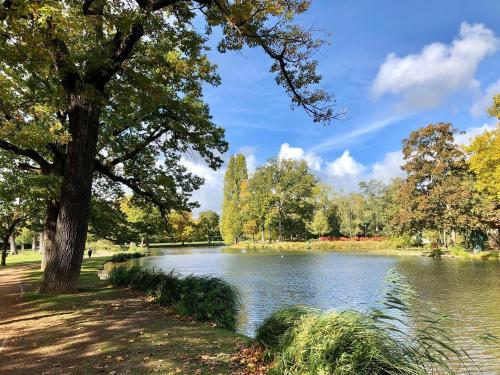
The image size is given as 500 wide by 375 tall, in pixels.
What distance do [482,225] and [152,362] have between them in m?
34.6

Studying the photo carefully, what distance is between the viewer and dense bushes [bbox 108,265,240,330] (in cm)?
811

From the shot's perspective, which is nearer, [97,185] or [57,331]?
[57,331]

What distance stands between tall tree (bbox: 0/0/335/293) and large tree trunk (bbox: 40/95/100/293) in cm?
3

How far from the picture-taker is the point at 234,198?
69.4 metres

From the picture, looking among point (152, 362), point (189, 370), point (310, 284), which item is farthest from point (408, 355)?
point (310, 284)

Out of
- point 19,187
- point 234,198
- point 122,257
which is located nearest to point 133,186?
point 19,187

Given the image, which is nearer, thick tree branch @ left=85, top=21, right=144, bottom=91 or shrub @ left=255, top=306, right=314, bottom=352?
shrub @ left=255, top=306, right=314, bottom=352

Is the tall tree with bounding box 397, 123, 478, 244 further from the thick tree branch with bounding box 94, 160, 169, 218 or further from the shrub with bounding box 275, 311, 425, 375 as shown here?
A: the shrub with bounding box 275, 311, 425, 375

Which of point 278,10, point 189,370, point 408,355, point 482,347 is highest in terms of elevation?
point 278,10

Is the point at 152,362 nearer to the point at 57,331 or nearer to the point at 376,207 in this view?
the point at 57,331

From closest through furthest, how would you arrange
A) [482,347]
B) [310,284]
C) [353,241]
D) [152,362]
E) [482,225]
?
1. [152,362]
2. [482,347]
3. [310,284]
4. [482,225]
5. [353,241]

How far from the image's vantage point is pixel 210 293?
8.68 m

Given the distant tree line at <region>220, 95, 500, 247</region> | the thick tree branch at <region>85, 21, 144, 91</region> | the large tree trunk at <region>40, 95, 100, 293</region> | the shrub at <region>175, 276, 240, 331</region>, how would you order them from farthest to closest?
1. the distant tree line at <region>220, 95, 500, 247</region>
2. the large tree trunk at <region>40, 95, 100, 293</region>
3. the thick tree branch at <region>85, 21, 144, 91</region>
4. the shrub at <region>175, 276, 240, 331</region>

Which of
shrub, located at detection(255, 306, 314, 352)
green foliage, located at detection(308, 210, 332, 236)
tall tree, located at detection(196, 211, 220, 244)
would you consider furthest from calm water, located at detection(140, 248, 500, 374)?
tall tree, located at detection(196, 211, 220, 244)
